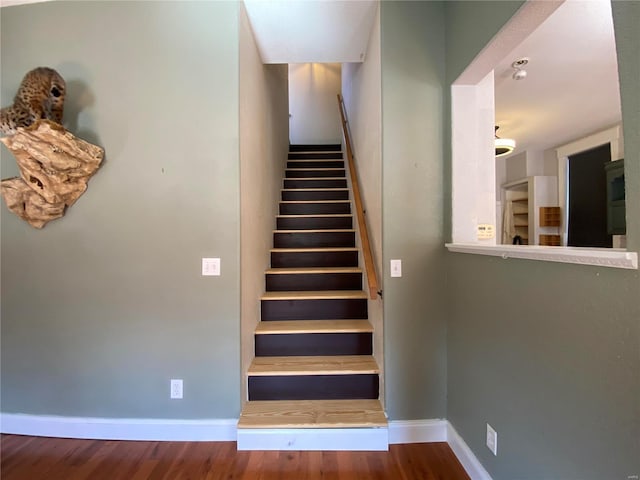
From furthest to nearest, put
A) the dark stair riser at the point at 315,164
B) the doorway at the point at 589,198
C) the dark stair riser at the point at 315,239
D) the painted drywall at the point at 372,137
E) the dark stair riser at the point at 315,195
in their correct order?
the dark stair riser at the point at 315,164 < the doorway at the point at 589,198 < the dark stair riser at the point at 315,195 < the dark stair riser at the point at 315,239 < the painted drywall at the point at 372,137

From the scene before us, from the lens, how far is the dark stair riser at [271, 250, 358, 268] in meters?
2.74

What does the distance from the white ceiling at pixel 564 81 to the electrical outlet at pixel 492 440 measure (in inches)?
81.9

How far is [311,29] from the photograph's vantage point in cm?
207

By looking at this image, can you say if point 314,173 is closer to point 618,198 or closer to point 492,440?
point 618,198

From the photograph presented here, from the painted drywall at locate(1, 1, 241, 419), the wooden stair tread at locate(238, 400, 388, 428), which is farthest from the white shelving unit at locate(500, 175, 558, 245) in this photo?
the painted drywall at locate(1, 1, 241, 419)

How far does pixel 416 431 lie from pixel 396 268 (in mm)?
1039

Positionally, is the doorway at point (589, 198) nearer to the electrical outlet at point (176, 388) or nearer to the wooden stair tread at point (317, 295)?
the wooden stair tread at point (317, 295)

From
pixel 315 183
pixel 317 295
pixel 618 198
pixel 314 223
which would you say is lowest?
pixel 317 295

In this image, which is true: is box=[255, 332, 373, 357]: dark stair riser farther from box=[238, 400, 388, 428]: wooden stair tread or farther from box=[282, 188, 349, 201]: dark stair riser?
box=[282, 188, 349, 201]: dark stair riser

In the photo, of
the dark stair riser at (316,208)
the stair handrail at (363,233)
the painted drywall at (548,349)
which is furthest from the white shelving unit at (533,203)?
the painted drywall at (548,349)

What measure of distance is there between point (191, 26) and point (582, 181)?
18.2ft

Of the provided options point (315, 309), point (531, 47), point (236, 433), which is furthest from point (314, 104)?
point (236, 433)

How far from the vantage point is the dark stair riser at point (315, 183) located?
370 centimetres

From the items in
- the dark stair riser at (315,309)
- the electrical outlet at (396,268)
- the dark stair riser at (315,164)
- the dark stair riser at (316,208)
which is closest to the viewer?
the electrical outlet at (396,268)
